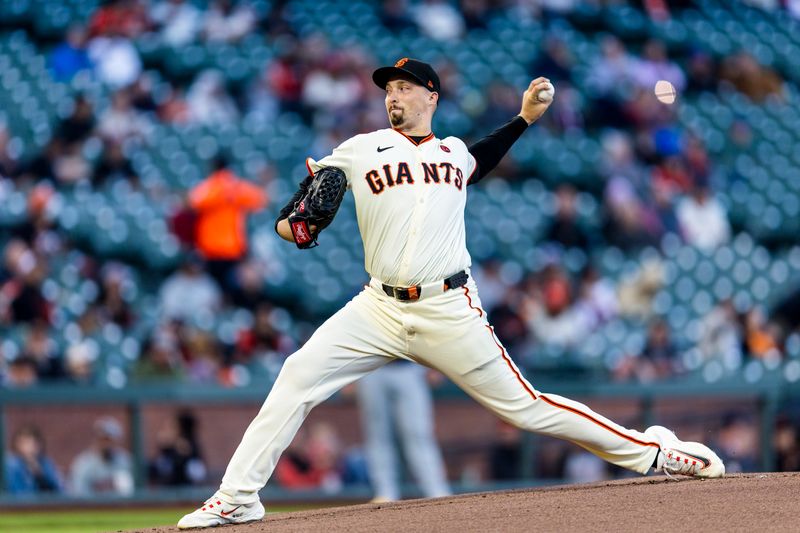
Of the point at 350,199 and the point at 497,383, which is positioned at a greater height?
the point at 350,199

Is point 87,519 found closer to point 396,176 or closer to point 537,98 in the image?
point 396,176

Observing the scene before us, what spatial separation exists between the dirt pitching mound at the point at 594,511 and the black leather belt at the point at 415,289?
33.4 inches

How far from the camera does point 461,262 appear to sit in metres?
4.89

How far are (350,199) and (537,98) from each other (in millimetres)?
6981

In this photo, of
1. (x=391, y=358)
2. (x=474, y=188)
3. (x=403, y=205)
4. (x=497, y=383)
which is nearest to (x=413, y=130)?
(x=403, y=205)

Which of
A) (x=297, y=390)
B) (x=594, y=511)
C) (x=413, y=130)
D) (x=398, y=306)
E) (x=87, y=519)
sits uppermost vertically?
(x=413, y=130)

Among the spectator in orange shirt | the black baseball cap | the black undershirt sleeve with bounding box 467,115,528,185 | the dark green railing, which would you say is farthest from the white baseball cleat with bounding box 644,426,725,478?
the spectator in orange shirt

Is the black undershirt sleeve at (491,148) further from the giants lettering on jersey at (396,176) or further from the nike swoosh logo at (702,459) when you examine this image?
the nike swoosh logo at (702,459)

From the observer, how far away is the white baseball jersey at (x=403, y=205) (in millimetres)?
4777

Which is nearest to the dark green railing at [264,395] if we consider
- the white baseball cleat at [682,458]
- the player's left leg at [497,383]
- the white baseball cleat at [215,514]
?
the white baseball cleat at [682,458]

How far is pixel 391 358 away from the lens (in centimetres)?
493

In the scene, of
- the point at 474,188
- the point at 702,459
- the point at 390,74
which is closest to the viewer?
the point at 390,74

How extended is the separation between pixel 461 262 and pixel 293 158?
753 centimetres

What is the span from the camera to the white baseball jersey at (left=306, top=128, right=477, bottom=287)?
15.7 feet
